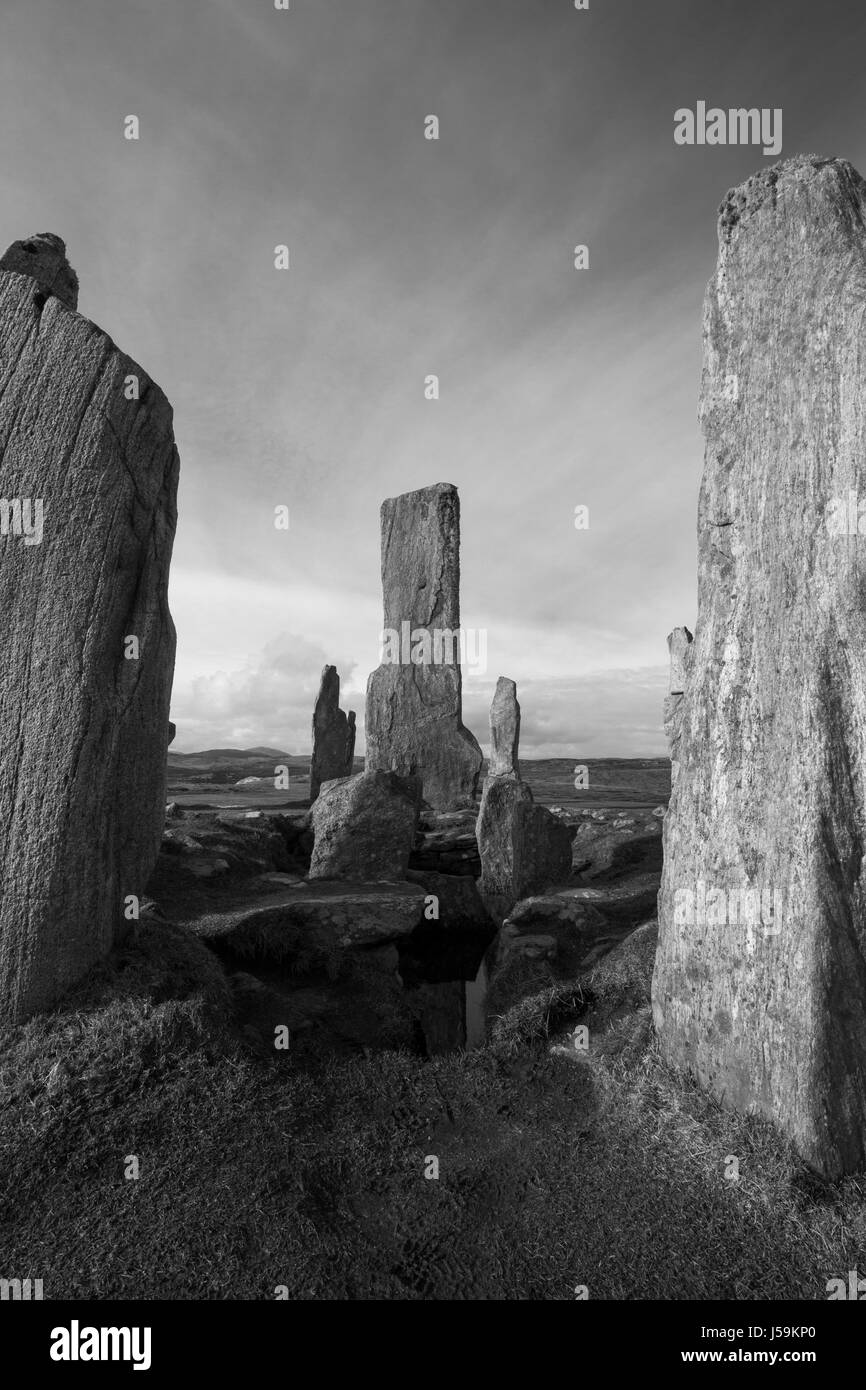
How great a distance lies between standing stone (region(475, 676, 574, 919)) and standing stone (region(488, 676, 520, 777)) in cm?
46

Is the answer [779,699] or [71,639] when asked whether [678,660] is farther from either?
[71,639]

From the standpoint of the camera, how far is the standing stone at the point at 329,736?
17344 millimetres

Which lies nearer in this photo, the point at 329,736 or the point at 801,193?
the point at 801,193

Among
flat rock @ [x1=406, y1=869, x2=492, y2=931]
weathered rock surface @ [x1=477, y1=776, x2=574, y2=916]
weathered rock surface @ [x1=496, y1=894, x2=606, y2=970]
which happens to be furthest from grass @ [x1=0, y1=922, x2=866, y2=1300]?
weathered rock surface @ [x1=477, y1=776, x2=574, y2=916]

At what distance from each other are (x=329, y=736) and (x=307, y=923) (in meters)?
9.65

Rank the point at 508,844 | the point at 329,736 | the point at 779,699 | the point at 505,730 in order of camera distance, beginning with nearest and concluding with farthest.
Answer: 1. the point at 779,699
2. the point at 508,844
3. the point at 505,730
4. the point at 329,736

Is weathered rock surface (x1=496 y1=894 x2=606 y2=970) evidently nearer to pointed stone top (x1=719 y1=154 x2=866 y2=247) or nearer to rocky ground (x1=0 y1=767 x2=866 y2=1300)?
rocky ground (x1=0 y1=767 x2=866 y2=1300)

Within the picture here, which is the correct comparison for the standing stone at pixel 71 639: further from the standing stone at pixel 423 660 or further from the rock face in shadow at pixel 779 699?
the standing stone at pixel 423 660

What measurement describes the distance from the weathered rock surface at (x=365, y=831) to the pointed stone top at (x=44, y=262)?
6901mm

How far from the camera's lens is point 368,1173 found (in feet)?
14.3

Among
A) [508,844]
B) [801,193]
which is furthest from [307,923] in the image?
[801,193]
